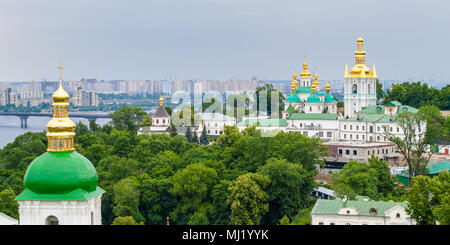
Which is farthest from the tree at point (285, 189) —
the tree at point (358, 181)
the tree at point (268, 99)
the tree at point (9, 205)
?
the tree at point (268, 99)

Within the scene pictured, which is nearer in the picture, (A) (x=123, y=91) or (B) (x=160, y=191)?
(B) (x=160, y=191)

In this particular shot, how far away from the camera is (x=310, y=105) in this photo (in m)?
64.3

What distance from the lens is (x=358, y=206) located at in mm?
29359

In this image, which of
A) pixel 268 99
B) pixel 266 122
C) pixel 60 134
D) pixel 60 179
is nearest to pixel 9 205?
pixel 60 134

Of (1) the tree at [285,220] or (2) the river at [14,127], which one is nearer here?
(1) the tree at [285,220]

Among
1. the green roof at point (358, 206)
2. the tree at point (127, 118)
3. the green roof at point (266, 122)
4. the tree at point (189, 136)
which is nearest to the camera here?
the green roof at point (358, 206)

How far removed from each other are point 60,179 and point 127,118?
51261mm

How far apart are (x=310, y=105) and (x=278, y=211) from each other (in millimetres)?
30398

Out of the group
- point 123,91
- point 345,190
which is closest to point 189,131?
point 345,190

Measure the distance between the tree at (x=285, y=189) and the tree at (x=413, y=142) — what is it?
274 inches

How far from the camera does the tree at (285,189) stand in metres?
34.7

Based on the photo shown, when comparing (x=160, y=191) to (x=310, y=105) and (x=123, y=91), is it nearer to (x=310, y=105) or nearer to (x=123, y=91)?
(x=310, y=105)

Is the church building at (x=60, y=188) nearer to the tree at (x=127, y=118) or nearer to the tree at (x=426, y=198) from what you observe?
the tree at (x=426, y=198)

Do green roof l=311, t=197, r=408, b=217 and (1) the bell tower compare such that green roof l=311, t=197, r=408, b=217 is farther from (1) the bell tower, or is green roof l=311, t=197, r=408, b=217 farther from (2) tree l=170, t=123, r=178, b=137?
(1) the bell tower
